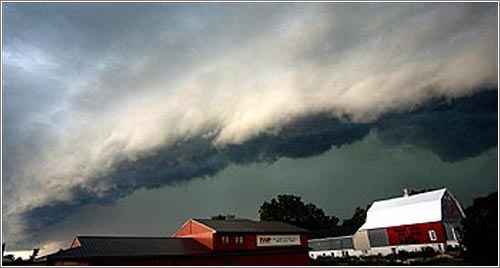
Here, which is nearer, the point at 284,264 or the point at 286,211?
the point at 284,264

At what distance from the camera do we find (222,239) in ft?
60.5

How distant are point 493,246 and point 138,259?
1152 cm

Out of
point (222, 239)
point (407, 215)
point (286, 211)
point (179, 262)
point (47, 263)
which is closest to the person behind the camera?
point (47, 263)

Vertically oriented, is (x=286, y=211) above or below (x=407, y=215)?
above

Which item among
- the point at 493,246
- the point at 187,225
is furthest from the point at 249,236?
the point at 493,246

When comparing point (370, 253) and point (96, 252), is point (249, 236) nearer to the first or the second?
point (96, 252)

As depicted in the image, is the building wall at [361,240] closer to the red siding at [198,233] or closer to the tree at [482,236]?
the red siding at [198,233]

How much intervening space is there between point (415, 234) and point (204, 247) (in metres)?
13.4

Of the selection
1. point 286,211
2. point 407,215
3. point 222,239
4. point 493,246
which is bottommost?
point 493,246

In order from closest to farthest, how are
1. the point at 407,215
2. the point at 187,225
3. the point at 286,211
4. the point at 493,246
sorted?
the point at 493,246, the point at 187,225, the point at 407,215, the point at 286,211

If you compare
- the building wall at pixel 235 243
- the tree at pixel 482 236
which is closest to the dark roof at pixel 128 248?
the building wall at pixel 235 243

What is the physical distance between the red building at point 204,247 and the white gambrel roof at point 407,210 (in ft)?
29.3

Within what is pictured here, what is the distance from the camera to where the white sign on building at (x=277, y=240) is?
1942 centimetres

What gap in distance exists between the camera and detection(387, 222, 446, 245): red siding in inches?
965
